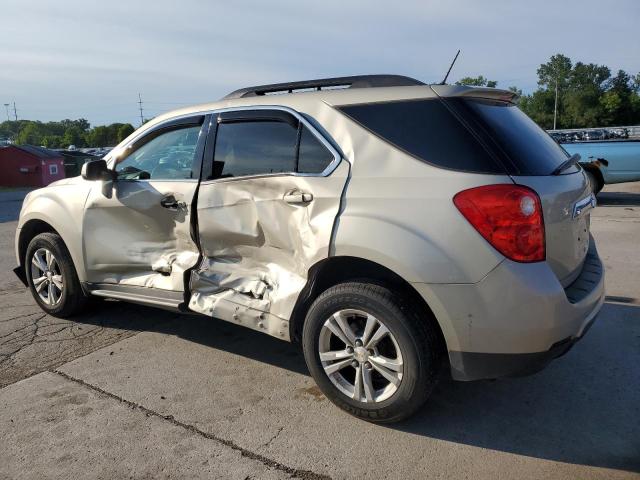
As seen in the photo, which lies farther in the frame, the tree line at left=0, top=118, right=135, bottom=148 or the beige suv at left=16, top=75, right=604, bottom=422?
the tree line at left=0, top=118, right=135, bottom=148

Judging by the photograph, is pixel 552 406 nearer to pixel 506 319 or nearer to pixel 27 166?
pixel 506 319

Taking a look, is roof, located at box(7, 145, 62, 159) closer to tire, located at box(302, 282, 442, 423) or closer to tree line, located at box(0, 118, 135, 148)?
tire, located at box(302, 282, 442, 423)

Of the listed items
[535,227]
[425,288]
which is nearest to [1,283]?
[425,288]

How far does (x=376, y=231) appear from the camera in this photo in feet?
9.14

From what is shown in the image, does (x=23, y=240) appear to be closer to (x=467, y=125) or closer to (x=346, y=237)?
(x=346, y=237)

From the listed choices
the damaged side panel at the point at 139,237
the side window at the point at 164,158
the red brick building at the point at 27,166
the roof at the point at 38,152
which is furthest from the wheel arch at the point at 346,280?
the roof at the point at 38,152

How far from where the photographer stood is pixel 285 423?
304 cm

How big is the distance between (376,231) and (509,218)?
2.15 feet

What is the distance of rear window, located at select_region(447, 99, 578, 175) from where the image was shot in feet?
8.99

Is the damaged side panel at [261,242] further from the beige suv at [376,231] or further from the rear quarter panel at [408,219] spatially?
the rear quarter panel at [408,219]

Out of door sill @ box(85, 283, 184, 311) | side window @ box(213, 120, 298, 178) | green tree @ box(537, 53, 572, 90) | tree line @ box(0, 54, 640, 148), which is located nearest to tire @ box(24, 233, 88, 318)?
door sill @ box(85, 283, 184, 311)

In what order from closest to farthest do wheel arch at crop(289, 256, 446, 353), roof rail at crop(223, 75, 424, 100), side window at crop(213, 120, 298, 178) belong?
wheel arch at crop(289, 256, 446, 353), roof rail at crop(223, 75, 424, 100), side window at crop(213, 120, 298, 178)

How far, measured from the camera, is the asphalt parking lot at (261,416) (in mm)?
2660

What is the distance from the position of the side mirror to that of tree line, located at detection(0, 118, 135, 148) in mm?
53584
